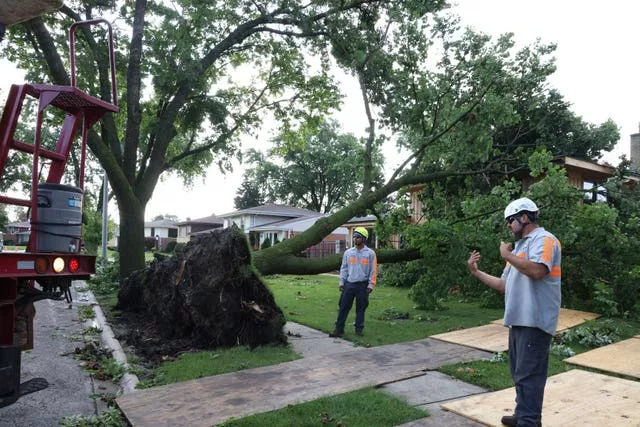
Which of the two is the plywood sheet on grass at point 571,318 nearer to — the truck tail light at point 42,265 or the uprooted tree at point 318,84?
the uprooted tree at point 318,84

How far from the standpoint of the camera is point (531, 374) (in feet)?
11.7

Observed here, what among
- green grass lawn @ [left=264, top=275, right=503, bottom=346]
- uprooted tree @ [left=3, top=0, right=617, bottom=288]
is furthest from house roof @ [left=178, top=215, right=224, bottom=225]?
green grass lawn @ [left=264, top=275, right=503, bottom=346]

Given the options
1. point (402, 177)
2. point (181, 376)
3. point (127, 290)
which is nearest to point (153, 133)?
point (127, 290)

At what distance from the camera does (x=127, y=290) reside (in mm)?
10172

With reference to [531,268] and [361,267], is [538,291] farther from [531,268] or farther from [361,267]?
[361,267]

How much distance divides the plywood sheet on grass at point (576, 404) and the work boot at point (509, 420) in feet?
0.17

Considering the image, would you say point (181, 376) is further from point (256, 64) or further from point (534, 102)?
point (256, 64)

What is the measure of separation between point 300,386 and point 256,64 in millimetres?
15469

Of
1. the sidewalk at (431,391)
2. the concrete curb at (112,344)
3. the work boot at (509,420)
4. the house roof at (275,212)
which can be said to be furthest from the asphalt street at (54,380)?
the house roof at (275,212)

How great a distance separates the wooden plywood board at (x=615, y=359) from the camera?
5.64m

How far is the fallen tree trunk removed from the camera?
6852 mm

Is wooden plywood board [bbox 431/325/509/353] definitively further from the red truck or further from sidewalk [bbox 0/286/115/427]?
the red truck

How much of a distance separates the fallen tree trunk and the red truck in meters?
2.62

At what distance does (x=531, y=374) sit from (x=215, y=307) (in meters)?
4.47
